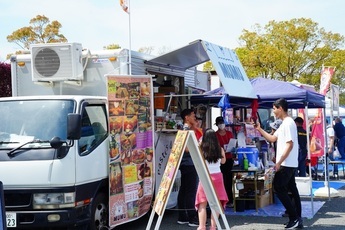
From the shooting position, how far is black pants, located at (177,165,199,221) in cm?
858

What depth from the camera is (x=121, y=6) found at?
28.4 ft

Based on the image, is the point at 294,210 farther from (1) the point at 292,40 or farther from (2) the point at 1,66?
(1) the point at 292,40

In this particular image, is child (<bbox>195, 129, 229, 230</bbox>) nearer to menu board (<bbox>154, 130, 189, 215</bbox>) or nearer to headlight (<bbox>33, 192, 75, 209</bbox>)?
menu board (<bbox>154, 130, 189, 215</bbox>)

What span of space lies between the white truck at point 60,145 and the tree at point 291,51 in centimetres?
2738

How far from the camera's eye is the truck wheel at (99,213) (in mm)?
6997

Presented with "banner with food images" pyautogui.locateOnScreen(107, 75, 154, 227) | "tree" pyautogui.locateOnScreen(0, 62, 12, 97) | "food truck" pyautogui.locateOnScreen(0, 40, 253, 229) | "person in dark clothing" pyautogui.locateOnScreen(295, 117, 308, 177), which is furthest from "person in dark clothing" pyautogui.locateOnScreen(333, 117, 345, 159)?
"tree" pyautogui.locateOnScreen(0, 62, 12, 97)

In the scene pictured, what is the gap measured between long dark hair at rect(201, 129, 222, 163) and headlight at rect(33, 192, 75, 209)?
6.37 feet

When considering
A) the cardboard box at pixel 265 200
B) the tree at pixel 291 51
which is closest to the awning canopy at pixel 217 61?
the cardboard box at pixel 265 200

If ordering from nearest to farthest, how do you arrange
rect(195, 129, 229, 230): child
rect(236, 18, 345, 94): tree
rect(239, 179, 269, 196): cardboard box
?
rect(195, 129, 229, 230): child < rect(239, 179, 269, 196): cardboard box < rect(236, 18, 345, 94): tree

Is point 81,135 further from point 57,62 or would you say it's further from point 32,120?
point 57,62

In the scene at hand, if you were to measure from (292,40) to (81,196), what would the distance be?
30.3 metres

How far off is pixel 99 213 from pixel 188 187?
6.13 ft

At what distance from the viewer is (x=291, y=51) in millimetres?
35094

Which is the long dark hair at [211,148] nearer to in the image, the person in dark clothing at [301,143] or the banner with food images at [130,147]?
the banner with food images at [130,147]
